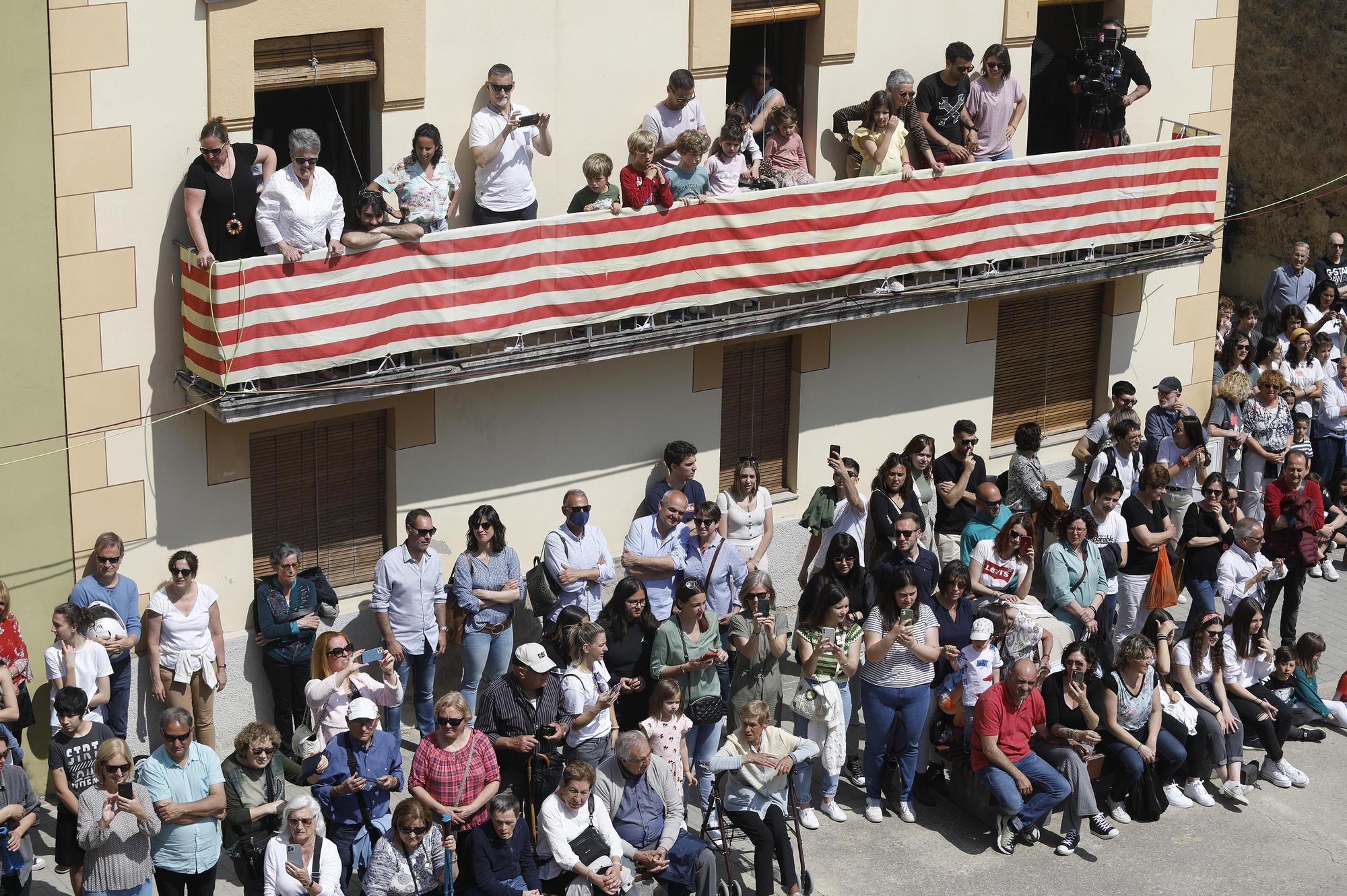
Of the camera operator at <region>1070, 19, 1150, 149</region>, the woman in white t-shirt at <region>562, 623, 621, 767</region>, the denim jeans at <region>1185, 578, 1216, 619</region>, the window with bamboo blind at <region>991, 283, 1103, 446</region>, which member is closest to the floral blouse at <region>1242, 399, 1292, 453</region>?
the window with bamboo blind at <region>991, 283, 1103, 446</region>

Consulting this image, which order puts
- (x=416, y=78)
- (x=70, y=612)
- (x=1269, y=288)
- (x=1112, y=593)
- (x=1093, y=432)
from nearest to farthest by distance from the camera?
(x=70, y=612), (x=416, y=78), (x=1112, y=593), (x=1093, y=432), (x=1269, y=288)

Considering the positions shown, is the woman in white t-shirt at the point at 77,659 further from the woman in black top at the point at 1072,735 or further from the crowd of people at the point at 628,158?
the woman in black top at the point at 1072,735

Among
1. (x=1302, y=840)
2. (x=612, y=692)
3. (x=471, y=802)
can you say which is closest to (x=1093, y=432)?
(x=1302, y=840)

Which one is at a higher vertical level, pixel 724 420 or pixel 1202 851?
pixel 724 420

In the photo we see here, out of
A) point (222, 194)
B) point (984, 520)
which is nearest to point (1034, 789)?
point (984, 520)

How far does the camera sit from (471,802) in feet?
42.2

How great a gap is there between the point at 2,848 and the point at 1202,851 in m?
8.68

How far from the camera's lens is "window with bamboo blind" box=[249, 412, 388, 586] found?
50.2 ft

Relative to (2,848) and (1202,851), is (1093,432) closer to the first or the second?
(1202,851)

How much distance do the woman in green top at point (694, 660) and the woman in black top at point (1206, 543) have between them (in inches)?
213

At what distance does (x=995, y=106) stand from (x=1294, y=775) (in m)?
6.41

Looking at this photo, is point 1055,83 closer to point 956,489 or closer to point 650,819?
point 956,489

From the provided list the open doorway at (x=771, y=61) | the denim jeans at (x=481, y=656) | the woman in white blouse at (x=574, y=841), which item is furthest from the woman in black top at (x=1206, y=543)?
the woman in white blouse at (x=574, y=841)

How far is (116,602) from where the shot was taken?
46.4 feet
